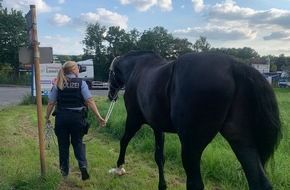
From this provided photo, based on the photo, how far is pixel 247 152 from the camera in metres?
3.24

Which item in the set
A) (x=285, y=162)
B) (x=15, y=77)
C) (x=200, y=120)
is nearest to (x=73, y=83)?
(x=200, y=120)

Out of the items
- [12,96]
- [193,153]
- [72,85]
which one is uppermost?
[72,85]

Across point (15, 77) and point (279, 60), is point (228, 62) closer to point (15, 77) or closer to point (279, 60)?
point (15, 77)

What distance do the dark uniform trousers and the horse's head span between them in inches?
55.8

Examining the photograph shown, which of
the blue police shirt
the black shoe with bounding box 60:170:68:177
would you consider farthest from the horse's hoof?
the blue police shirt

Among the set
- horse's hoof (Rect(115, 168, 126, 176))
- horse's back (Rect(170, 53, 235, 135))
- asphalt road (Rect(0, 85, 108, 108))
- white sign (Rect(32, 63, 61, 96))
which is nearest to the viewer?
horse's back (Rect(170, 53, 235, 135))

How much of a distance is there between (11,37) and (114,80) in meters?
44.0

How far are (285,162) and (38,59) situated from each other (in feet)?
13.1

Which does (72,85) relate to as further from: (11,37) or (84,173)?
(11,37)

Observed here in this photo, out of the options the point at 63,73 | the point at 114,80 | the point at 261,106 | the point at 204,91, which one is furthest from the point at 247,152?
the point at 114,80

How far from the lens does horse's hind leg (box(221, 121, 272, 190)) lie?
3.18m

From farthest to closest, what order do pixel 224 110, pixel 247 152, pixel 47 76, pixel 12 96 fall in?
pixel 12 96 → pixel 47 76 → pixel 247 152 → pixel 224 110

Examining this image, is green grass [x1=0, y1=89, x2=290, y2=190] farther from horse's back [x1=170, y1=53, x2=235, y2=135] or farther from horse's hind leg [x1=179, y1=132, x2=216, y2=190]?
horse's back [x1=170, y1=53, x2=235, y2=135]

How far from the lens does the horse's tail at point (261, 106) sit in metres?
3.12
